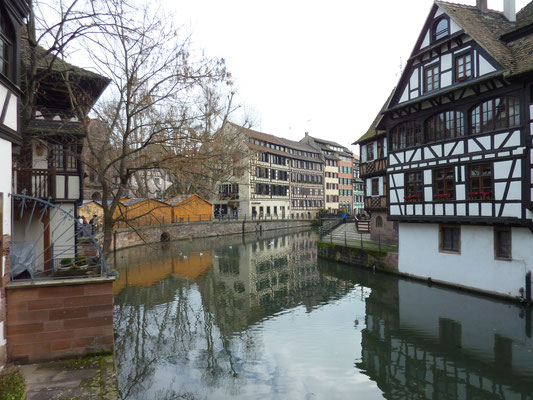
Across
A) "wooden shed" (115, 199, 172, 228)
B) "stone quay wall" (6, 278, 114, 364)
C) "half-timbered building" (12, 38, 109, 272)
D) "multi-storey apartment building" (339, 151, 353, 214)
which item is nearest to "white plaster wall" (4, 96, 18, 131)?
"stone quay wall" (6, 278, 114, 364)

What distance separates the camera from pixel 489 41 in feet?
51.8

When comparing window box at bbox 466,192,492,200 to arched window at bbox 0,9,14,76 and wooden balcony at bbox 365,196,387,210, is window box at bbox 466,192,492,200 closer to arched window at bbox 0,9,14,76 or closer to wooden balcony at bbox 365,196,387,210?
wooden balcony at bbox 365,196,387,210

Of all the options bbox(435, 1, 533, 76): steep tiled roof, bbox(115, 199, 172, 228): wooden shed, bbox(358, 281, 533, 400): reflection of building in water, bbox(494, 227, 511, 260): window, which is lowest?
bbox(358, 281, 533, 400): reflection of building in water

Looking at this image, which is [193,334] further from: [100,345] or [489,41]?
[489,41]

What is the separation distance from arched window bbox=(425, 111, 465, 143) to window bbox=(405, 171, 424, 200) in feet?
5.99

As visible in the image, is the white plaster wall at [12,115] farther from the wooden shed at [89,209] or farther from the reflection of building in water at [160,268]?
the wooden shed at [89,209]

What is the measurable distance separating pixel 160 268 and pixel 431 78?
19.0 meters

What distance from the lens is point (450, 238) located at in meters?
17.4

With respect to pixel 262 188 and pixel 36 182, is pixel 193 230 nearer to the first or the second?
pixel 262 188

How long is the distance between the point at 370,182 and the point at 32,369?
23850mm

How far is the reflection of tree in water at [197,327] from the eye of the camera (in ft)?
30.0

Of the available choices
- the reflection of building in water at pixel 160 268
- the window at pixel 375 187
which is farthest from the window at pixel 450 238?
the reflection of building in water at pixel 160 268

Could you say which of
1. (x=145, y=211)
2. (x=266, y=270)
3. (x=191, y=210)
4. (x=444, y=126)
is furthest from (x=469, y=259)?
(x=191, y=210)

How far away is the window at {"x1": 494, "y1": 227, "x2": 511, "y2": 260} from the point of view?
590 inches
